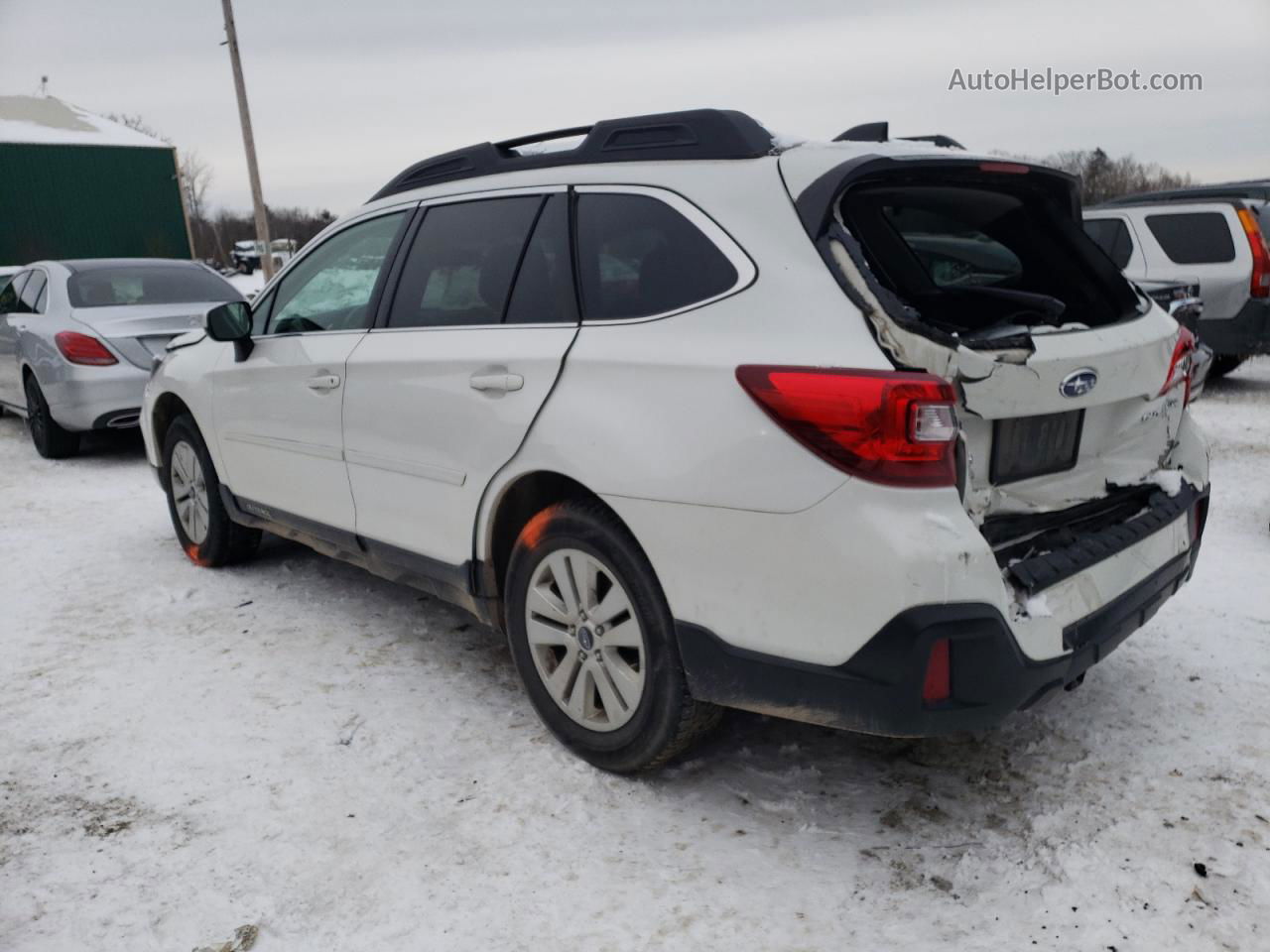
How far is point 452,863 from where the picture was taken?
2.55 meters

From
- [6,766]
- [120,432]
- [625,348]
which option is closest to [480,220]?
[625,348]

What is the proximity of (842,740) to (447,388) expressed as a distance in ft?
5.49

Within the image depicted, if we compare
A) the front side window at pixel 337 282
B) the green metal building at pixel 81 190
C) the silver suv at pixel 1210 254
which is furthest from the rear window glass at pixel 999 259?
the green metal building at pixel 81 190

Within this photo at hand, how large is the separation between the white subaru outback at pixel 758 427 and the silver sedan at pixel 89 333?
456 centimetres

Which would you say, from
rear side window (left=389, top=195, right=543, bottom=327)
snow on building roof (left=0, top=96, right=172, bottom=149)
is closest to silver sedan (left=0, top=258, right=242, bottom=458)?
rear side window (left=389, top=195, right=543, bottom=327)

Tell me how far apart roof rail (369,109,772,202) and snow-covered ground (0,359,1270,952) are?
179cm

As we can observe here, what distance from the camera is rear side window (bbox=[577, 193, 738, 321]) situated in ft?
8.50

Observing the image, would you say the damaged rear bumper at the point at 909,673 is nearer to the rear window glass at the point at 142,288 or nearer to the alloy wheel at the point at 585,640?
the alloy wheel at the point at 585,640

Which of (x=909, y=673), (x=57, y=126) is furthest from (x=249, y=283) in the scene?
(x=909, y=673)

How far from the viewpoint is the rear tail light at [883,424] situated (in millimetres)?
2164

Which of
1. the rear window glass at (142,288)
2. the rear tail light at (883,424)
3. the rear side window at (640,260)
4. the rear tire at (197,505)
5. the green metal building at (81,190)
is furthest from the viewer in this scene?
the green metal building at (81,190)

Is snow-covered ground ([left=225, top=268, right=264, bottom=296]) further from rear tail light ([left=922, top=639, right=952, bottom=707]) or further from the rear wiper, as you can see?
rear tail light ([left=922, top=639, right=952, bottom=707])

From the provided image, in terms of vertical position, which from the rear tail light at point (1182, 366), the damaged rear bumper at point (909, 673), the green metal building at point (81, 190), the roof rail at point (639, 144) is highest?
the green metal building at point (81, 190)

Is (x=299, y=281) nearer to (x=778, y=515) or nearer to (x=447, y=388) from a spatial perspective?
(x=447, y=388)
